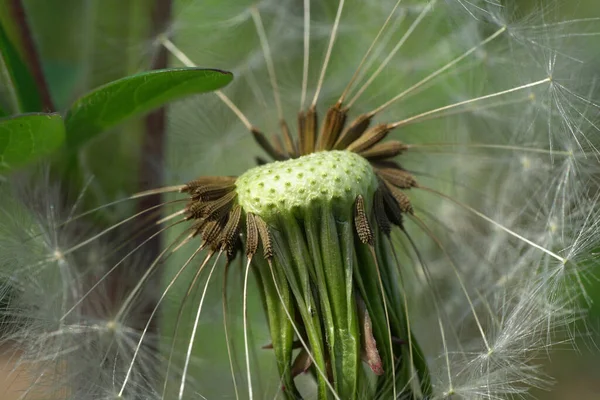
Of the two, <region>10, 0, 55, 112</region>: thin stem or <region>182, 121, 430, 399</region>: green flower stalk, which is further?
<region>10, 0, 55, 112</region>: thin stem

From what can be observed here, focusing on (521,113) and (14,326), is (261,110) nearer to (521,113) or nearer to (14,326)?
(521,113)

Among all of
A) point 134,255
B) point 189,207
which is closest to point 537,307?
point 189,207

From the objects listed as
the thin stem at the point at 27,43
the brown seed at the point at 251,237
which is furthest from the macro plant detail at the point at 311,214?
the thin stem at the point at 27,43

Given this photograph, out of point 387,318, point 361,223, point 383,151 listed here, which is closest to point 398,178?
point 383,151

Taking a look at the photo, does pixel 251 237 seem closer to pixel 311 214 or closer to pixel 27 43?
pixel 311 214

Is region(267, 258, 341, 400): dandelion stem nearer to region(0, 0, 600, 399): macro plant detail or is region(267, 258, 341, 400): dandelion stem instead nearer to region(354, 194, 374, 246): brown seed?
region(0, 0, 600, 399): macro plant detail

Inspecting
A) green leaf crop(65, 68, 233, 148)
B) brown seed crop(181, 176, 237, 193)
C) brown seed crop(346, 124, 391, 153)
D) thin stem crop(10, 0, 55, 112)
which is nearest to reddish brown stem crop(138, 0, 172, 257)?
thin stem crop(10, 0, 55, 112)

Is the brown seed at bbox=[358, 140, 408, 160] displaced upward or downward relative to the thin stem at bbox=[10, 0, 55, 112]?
downward
